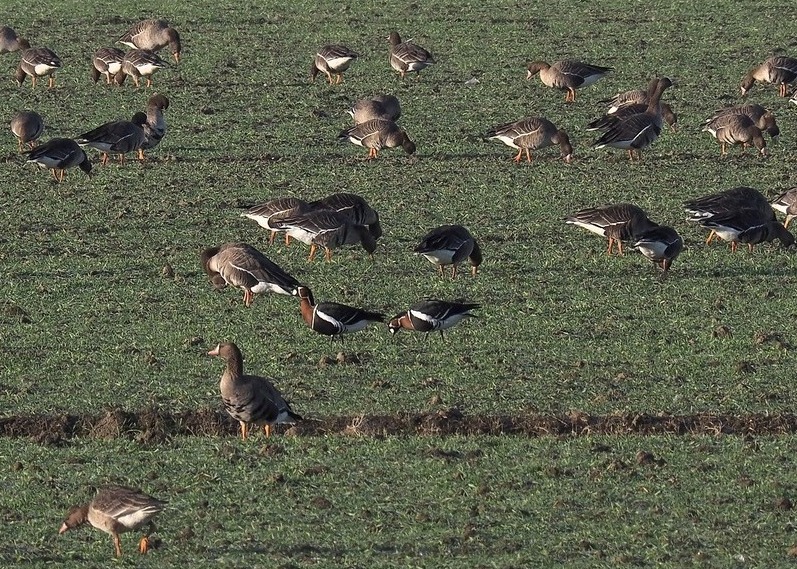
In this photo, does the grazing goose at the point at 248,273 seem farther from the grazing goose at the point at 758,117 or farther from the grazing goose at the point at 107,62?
the grazing goose at the point at 107,62

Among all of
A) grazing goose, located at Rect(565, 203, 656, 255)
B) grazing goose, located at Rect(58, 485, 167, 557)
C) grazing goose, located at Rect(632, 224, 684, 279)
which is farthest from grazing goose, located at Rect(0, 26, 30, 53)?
grazing goose, located at Rect(58, 485, 167, 557)

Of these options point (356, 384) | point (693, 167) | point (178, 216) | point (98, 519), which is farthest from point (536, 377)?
point (693, 167)

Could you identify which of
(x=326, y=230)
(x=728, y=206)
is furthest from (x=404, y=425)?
(x=728, y=206)

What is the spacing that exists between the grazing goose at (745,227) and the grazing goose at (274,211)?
449cm

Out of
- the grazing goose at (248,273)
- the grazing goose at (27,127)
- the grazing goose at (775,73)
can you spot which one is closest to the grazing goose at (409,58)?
the grazing goose at (775,73)

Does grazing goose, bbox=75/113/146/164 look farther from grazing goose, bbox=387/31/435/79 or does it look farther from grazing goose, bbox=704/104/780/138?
grazing goose, bbox=704/104/780/138

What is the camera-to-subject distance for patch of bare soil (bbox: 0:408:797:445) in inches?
487

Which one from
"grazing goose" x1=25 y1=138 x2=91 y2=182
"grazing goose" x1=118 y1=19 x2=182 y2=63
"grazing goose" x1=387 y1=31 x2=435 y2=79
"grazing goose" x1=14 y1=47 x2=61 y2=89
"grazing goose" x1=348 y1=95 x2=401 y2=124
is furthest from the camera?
"grazing goose" x1=118 y1=19 x2=182 y2=63

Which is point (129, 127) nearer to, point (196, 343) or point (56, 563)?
point (196, 343)

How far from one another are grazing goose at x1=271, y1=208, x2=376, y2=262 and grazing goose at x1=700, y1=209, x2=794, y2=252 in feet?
12.5

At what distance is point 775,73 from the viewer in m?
25.8

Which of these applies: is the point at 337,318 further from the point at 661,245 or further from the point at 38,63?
the point at 38,63

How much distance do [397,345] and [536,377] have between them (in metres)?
1.61

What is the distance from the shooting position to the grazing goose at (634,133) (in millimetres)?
21750
